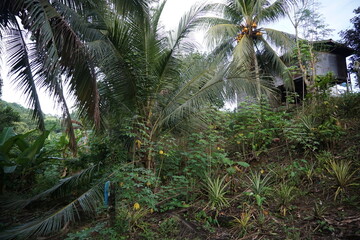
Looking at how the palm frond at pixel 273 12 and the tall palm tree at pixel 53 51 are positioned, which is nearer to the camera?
the tall palm tree at pixel 53 51

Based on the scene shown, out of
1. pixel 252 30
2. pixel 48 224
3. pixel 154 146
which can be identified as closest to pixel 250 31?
pixel 252 30

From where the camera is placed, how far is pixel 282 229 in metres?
3.06

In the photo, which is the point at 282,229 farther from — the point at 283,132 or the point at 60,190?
the point at 60,190

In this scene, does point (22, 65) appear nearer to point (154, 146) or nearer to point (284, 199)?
point (154, 146)

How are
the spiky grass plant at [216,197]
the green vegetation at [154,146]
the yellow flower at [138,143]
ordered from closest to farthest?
1. the green vegetation at [154,146]
2. the spiky grass plant at [216,197]
3. the yellow flower at [138,143]

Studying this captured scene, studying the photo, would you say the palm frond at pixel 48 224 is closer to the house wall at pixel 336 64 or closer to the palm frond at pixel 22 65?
the palm frond at pixel 22 65

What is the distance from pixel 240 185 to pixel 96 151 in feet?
11.1

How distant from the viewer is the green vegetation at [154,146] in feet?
11.1

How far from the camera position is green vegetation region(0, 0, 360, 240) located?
3387mm

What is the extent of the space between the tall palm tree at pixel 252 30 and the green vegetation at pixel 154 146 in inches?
160

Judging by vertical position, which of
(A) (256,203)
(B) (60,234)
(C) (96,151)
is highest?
(C) (96,151)

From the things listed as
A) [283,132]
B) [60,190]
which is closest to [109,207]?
[60,190]

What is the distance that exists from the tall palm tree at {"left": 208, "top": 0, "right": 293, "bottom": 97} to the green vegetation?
4074 mm

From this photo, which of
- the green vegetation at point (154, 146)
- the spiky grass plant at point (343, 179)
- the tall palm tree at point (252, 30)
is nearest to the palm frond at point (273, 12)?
the tall palm tree at point (252, 30)
